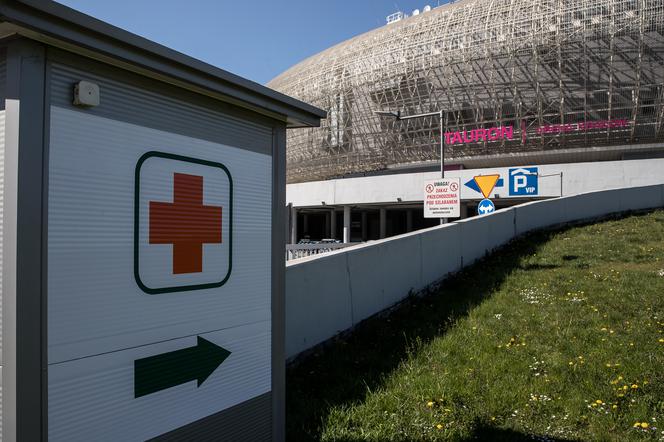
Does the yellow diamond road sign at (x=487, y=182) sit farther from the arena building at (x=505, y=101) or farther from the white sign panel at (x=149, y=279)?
the arena building at (x=505, y=101)

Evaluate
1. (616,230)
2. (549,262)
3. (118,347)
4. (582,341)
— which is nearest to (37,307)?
(118,347)

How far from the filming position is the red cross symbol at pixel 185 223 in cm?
306

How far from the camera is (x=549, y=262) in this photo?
11.1 meters

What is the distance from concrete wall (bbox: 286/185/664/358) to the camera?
19.3 ft

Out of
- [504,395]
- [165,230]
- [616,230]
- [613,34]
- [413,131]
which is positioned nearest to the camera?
[165,230]

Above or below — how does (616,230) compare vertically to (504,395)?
above

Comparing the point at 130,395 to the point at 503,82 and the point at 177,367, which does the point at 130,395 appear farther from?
the point at 503,82

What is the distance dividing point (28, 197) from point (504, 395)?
13.5ft

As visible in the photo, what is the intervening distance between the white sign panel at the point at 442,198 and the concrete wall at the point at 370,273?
2.73 feet

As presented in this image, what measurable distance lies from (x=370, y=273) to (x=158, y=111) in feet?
15.9

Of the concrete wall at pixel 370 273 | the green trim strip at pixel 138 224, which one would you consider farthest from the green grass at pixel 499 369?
the green trim strip at pixel 138 224

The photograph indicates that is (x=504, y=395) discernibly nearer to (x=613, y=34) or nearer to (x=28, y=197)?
(x=28, y=197)

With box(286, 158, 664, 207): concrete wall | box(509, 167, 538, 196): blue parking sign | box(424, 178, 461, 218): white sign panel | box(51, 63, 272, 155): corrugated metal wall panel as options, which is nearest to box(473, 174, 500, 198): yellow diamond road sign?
box(424, 178, 461, 218): white sign panel

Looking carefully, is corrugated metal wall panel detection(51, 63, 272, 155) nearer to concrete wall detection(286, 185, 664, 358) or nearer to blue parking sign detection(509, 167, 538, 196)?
concrete wall detection(286, 185, 664, 358)
